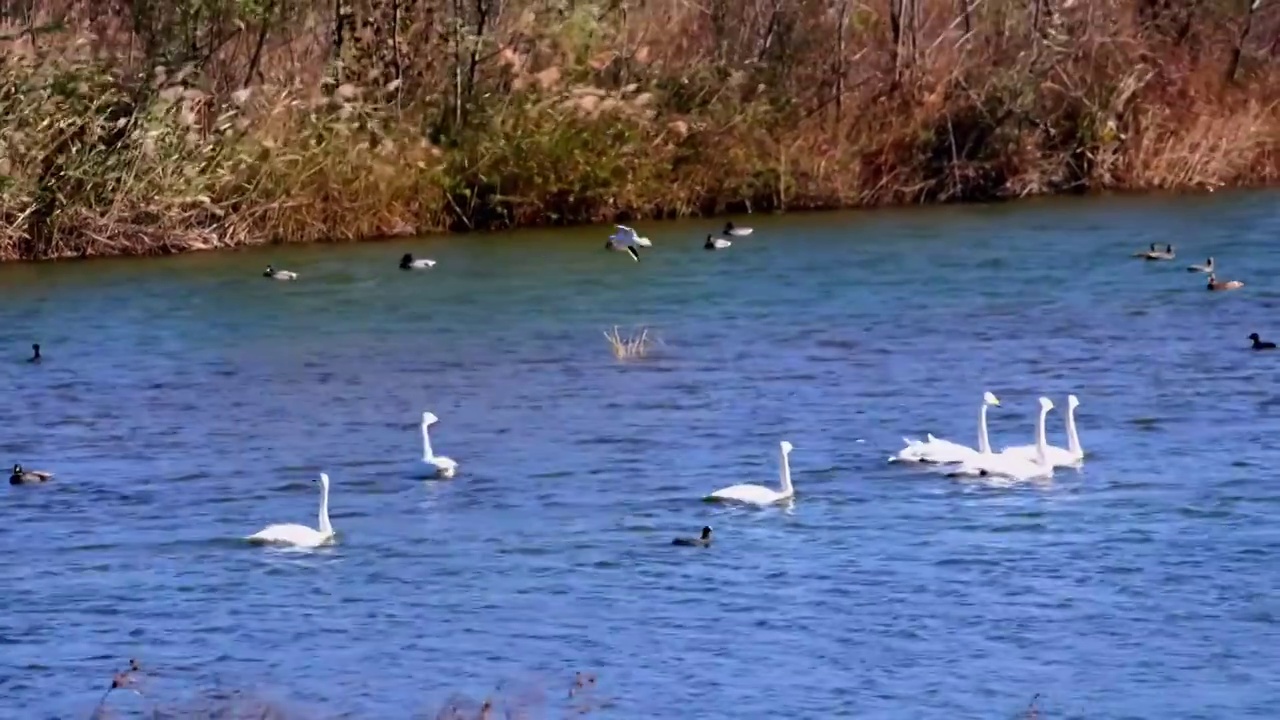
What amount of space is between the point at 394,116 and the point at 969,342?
39.1 feet

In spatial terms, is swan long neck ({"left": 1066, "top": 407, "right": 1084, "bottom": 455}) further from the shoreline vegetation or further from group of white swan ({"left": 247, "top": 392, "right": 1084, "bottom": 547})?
the shoreline vegetation

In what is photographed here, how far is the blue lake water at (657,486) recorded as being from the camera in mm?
11648

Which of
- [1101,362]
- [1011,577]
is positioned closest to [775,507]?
[1011,577]

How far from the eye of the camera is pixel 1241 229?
28969 mm

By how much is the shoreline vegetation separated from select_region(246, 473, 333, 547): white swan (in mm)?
15261

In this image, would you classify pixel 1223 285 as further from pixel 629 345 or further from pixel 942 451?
pixel 942 451

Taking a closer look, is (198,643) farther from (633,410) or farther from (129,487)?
(633,410)

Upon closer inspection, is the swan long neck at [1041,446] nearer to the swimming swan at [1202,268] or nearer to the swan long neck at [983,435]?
the swan long neck at [983,435]

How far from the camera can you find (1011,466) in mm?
15961

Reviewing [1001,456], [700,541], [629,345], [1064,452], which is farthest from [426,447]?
[629,345]

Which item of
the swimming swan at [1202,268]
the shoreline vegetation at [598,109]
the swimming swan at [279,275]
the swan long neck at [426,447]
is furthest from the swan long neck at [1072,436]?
the shoreline vegetation at [598,109]

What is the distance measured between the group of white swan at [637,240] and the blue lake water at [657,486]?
37 centimetres

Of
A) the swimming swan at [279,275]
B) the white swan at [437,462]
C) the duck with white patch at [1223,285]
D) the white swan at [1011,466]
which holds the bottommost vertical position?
the swimming swan at [279,275]

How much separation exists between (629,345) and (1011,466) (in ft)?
21.9
